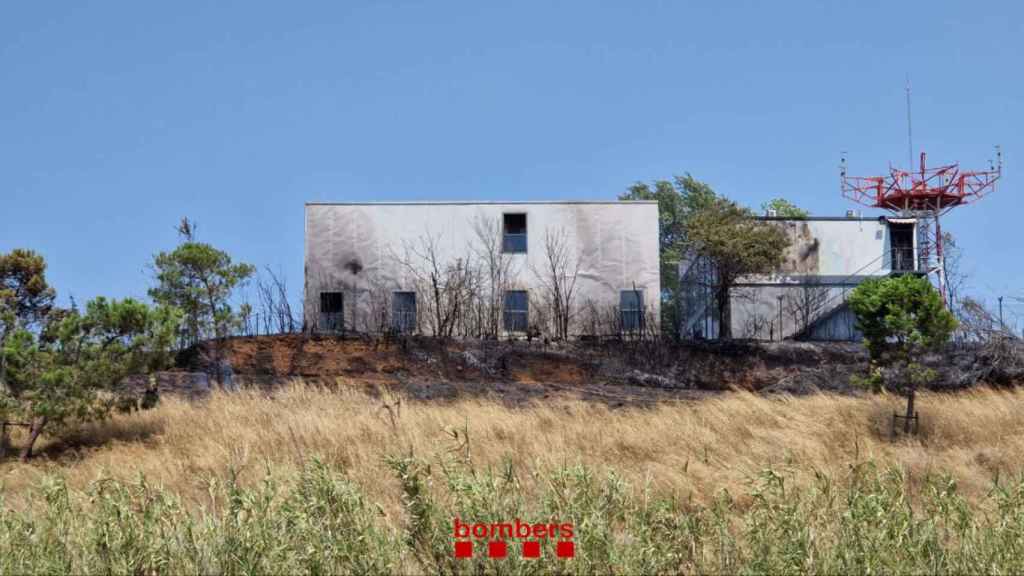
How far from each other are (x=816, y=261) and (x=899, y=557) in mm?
27803

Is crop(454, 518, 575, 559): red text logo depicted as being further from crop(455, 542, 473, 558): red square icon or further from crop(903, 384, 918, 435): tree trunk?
crop(903, 384, 918, 435): tree trunk

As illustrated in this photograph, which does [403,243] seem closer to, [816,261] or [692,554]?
[816,261]

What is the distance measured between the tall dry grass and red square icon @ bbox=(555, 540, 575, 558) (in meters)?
4.12

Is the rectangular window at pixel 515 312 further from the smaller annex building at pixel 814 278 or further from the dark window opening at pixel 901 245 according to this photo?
the dark window opening at pixel 901 245

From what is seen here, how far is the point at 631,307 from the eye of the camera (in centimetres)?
3077

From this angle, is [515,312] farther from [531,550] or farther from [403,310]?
[531,550]

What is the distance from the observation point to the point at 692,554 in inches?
292

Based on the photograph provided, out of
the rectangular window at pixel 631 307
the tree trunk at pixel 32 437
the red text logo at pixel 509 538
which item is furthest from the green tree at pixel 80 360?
the rectangular window at pixel 631 307

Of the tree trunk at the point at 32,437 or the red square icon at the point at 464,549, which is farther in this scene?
the tree trunk at the point at 32,437

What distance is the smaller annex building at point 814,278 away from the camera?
1283 inches

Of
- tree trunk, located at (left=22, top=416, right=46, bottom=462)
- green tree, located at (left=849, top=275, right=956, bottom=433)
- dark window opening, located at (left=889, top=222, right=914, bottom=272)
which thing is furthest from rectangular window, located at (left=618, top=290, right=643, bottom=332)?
tree trunk, located at (left=22, top=416, right=46, bottom=462)

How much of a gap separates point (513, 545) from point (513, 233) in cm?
2470

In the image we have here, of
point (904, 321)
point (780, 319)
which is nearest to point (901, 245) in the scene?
point (780, 319)

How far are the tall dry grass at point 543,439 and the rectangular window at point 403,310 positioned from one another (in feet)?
36.7
